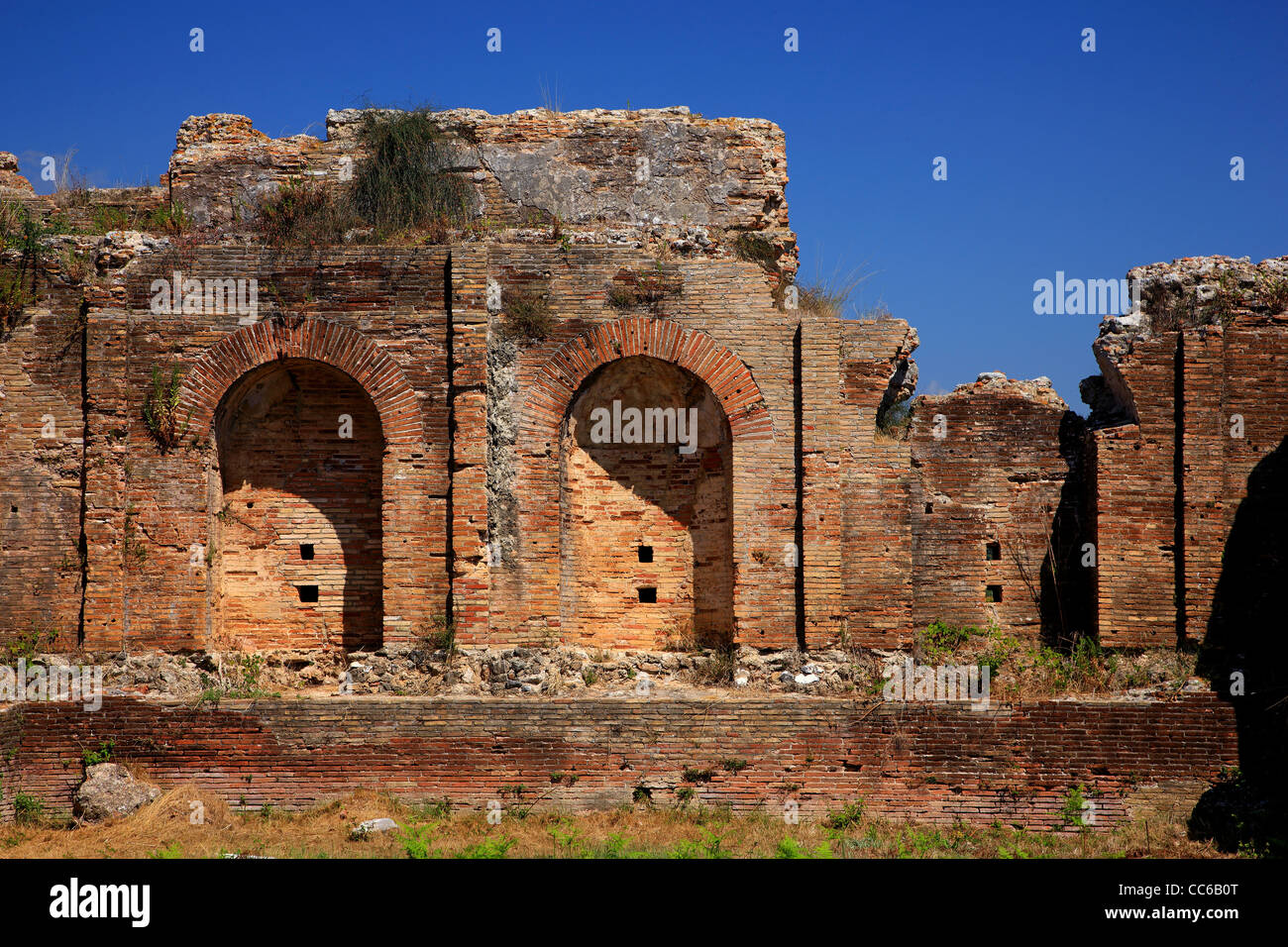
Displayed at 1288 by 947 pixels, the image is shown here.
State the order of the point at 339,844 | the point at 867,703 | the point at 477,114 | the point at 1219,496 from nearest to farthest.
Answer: the point at 339,844 → the point at 867,703 → the point at 1219,496 → the point at 477,114

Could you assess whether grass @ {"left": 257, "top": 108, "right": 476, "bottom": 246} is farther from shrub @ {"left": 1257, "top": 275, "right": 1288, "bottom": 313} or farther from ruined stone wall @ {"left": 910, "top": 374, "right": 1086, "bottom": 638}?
shrub @ {"left": 1257, "top": 275, "right": 1288, "bottom": 313}

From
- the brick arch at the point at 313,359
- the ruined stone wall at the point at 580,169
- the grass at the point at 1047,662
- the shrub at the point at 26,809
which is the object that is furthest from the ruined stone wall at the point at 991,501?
the shrub at the point at 26,809

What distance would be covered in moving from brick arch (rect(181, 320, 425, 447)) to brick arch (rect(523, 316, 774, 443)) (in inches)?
Result: 57.8

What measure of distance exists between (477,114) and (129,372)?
5524mm

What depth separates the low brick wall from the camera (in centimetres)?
1175

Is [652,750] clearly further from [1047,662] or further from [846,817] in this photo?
[1047,662]

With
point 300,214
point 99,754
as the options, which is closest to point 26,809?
point 99,754

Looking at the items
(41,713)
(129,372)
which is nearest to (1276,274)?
(129,372)

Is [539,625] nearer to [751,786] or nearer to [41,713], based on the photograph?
[751,786]

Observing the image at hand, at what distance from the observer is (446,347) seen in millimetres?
13500

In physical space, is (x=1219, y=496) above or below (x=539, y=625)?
above

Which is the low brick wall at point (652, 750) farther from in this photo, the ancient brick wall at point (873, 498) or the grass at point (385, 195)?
the grass at point (385, 195)

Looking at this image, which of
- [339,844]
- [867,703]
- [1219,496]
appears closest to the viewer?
[339,844]

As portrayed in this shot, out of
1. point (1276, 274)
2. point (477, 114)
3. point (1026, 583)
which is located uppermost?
point (477, 114)
